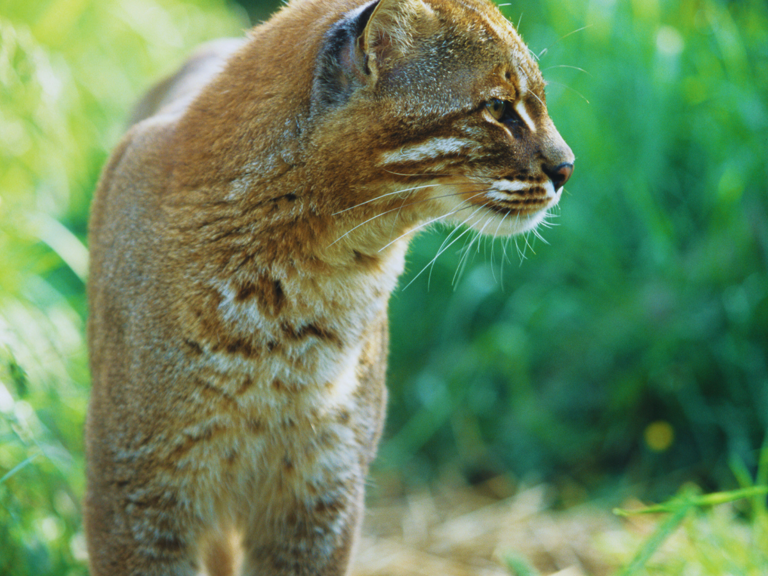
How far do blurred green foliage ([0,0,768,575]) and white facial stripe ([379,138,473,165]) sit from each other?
145cm

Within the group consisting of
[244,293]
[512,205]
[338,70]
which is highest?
[338,70]

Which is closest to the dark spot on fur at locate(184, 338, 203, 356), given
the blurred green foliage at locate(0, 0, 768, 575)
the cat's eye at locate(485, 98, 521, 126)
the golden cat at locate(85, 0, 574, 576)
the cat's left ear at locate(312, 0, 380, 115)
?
the golden cat at locate(85, 0, 574, 576)

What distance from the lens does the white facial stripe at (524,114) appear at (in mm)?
2127

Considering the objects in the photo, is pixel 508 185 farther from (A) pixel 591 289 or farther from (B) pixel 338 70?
(A) pixel 591 289


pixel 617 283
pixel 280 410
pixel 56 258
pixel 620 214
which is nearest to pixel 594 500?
pixel 617 283

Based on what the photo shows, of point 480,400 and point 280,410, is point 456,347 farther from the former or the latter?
point 280,410

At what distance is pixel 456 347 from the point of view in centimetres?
439

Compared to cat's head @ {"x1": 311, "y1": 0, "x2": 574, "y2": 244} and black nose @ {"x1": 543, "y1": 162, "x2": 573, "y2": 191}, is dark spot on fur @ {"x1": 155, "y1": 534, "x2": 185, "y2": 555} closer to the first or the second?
cat's head @ {"x1": 311, "y1": 0, "x2": 574, "y2": 244}

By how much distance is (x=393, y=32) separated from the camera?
203 centimetres

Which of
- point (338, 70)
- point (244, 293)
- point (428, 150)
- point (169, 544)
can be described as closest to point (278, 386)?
point (244, 293)

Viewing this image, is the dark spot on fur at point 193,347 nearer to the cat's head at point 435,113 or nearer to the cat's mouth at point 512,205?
the cat's head at point 435,113

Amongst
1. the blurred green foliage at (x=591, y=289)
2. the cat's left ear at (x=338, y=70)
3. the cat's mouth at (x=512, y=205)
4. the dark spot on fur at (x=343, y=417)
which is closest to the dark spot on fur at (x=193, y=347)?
the dark spot on fur at (x=343, y=417)

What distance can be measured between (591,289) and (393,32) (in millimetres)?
2436

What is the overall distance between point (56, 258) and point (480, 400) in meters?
2.31
